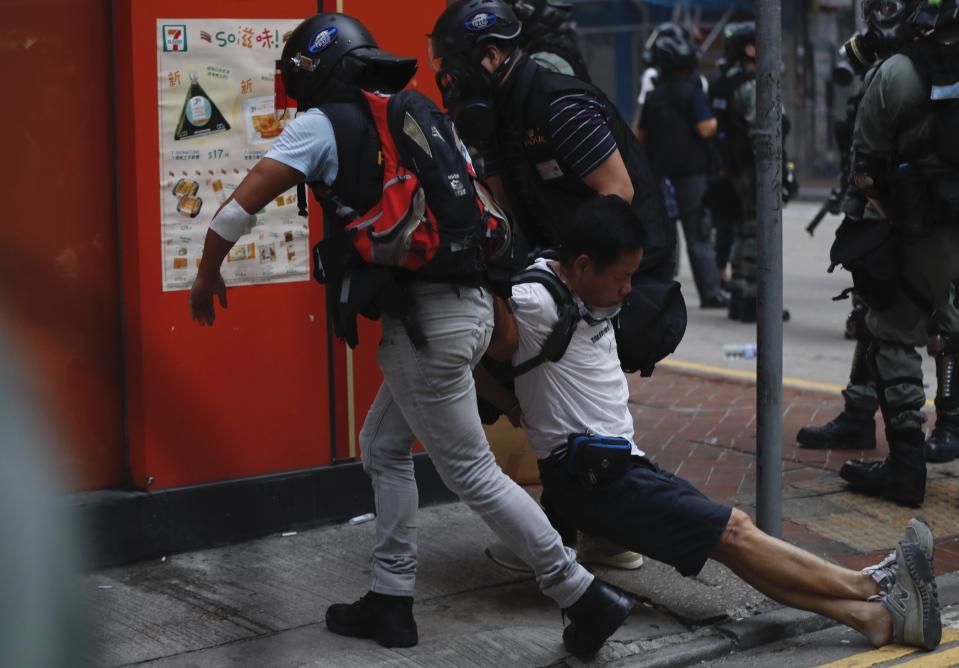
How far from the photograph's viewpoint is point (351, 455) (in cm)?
563

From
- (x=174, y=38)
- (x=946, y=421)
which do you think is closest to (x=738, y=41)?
(x=946, y=421)

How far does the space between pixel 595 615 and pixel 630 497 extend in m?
0.39

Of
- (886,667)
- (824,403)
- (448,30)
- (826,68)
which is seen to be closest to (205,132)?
(448,30)

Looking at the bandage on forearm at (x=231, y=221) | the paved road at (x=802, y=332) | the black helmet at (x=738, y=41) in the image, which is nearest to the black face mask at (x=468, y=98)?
the bandage on forearm at (x=231, y=221)

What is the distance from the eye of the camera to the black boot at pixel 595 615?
13.9 feet

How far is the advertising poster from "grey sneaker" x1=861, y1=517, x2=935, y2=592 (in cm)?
225

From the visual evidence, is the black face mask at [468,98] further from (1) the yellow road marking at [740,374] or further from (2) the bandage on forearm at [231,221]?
(1) the yellow road marking at [740,374]

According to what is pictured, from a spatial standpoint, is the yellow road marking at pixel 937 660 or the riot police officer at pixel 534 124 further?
the riot police officer at pixel 534 124

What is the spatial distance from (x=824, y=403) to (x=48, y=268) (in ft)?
21.8

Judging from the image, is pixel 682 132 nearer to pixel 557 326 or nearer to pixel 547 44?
pixel 547 44

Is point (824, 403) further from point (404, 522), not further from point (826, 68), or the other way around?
point (826, 68)

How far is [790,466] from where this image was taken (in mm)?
6559

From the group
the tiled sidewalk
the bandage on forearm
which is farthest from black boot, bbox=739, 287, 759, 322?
the bandage on forearm

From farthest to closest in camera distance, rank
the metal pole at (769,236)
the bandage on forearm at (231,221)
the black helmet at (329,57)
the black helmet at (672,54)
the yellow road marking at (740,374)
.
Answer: the black helmet at (672,54)
the yellow road marking at (740,374)
the metal pole at (769,236)
the black helmet at (329,57)
the bandage on forearm at (231,221)
